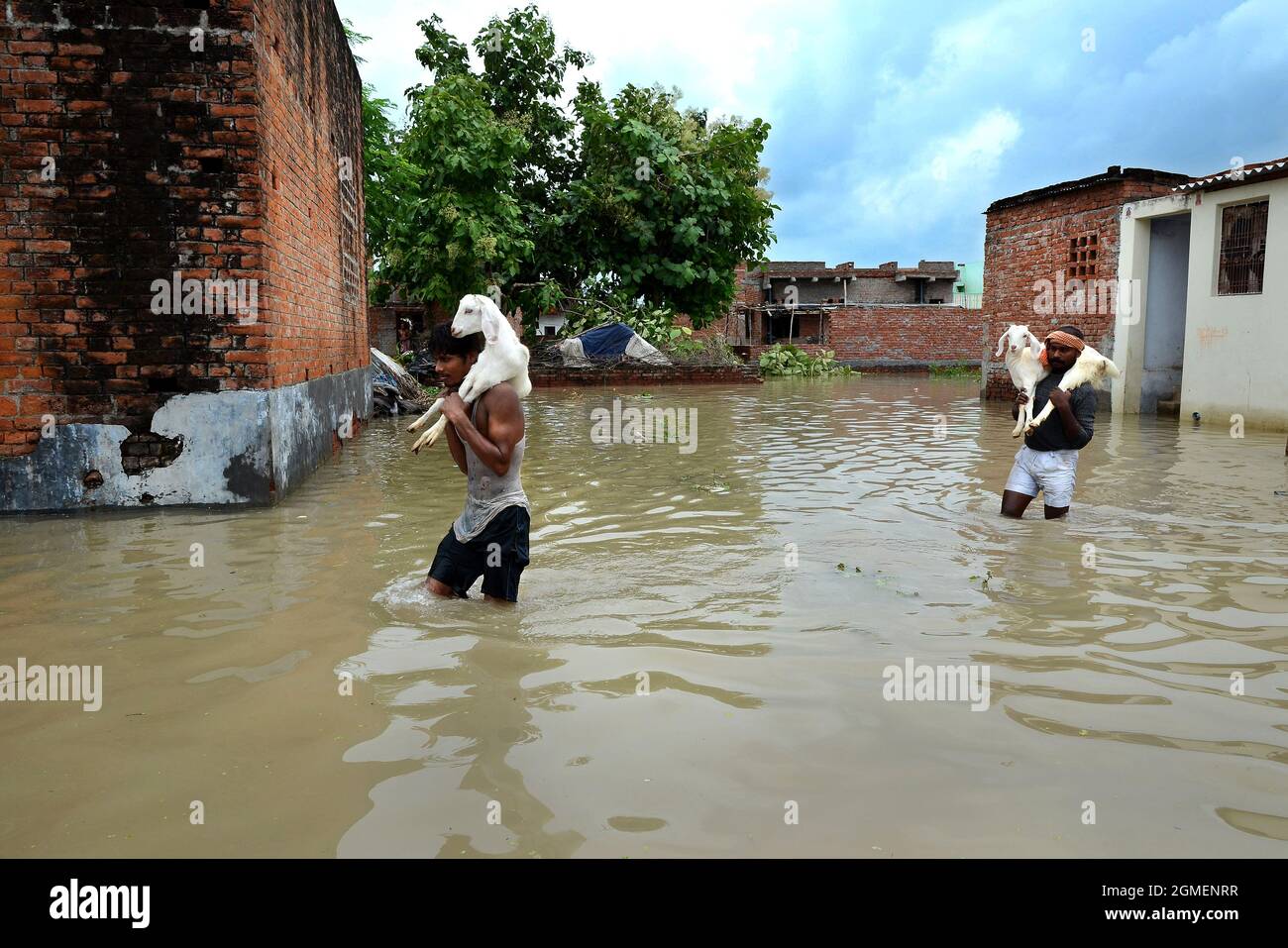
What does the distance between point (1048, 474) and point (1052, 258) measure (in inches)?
526

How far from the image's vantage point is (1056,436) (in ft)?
21.6

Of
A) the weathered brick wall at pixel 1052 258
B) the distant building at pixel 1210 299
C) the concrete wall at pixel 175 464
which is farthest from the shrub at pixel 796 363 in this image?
the concrete wall at pixel 175 464

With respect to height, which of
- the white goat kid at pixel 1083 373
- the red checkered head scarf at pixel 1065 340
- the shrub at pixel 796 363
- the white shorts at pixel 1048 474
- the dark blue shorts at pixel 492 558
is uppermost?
the shrub at pixel 796 363

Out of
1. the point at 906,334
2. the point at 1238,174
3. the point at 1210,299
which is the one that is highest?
the point at 1238,174

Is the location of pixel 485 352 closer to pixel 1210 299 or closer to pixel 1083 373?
pixel 1083 373

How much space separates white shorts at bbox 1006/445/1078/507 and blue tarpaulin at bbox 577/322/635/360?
59.1 ft

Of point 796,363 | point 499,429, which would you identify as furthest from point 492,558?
point 796,363

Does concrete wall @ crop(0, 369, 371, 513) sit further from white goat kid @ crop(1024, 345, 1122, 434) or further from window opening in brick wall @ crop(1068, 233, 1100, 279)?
window opening in brick wall @ crop(1068, 233, 1100, 279)

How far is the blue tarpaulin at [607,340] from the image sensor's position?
80.1 feet

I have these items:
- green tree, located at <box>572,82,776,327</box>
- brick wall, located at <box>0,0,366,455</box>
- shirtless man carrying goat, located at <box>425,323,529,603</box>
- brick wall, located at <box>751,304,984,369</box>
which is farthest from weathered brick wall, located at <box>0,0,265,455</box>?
brick wall, located at <box>751,304,984,369</box>

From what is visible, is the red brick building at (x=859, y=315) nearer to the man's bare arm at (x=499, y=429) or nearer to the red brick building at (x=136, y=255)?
the red brick building at (x=136, y=255)

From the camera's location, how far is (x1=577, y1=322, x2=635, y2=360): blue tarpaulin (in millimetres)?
24406

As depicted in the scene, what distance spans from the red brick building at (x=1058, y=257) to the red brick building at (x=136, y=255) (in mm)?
15036
